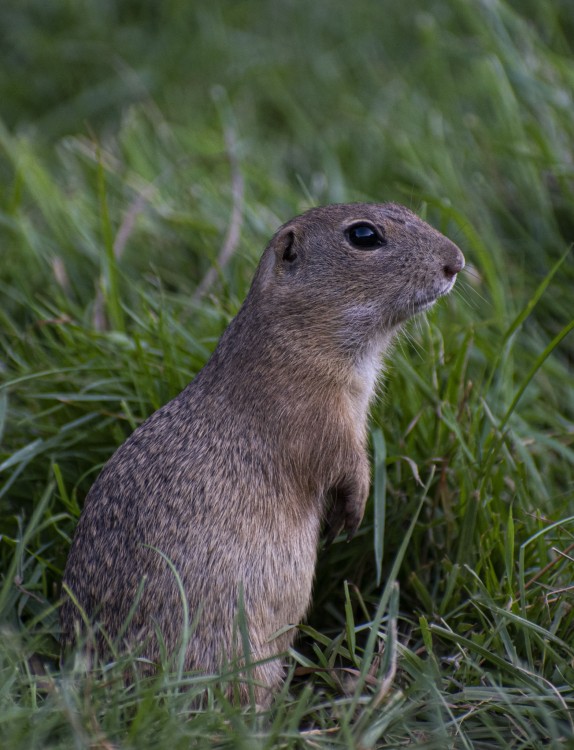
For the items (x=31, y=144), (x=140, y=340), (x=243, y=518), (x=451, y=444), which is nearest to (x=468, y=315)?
(x=451, y=444)

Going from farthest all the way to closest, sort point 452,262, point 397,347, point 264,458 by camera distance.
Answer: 1. point 397,347
2. point 452,262
3. point 264,458

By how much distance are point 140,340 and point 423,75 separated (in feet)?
12.8

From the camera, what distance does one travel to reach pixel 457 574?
3.76 m

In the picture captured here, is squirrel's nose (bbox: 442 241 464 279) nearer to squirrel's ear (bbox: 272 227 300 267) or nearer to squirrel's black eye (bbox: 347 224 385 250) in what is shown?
squirrel's black eye (bbox: 347 224 385 250)

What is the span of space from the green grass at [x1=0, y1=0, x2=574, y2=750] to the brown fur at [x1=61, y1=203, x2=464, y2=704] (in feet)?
0.62

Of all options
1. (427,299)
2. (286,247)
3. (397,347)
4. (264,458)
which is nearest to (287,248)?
(286,247)

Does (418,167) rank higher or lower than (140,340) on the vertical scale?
higher

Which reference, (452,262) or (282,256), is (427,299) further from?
(282,256)

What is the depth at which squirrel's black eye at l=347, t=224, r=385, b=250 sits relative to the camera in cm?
388

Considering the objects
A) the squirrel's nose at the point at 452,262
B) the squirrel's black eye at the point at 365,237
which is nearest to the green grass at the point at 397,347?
the squirrel's nose at the point at 452,262

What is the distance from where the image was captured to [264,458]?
3.61 m

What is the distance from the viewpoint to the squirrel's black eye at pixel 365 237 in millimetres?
3879

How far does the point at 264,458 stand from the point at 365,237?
2.94ft

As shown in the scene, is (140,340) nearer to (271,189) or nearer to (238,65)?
(271,189)
